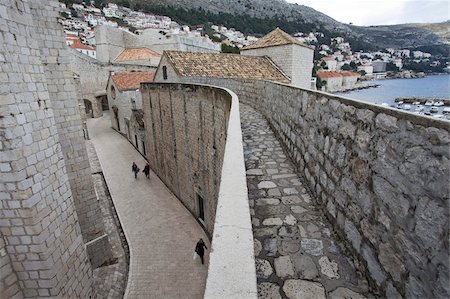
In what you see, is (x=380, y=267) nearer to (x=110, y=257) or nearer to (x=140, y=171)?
(x=110, y=257)

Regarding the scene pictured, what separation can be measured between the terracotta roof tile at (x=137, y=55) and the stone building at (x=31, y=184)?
2945 centimetres

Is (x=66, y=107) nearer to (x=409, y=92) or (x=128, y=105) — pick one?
(x=128, y=105)

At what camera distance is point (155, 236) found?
9.95m

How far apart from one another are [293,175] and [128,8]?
384 ft

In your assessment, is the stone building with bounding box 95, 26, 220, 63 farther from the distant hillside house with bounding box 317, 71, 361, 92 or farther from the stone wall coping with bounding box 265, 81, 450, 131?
the distant hillside house with bounding box 317, 71, 361, 92

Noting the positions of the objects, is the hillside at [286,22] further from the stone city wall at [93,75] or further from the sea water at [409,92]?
the sea water at [409,92]

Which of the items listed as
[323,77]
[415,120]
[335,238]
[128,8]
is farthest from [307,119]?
[128,8]

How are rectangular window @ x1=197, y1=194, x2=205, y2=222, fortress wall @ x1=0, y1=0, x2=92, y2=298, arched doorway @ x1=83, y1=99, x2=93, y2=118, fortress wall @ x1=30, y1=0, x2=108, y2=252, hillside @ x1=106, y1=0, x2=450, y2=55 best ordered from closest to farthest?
fortress wall @ x1=0, y1=0, x2=92, y2=298
fortress wall @ x1=30, y1=0, x2=108, y2=252
rectangular window @ x1=197, y1=194, x2=205, y2=222
arched doorway @ x1=83, y1=99, x2=93, y2=118
hillside @ x1=106, y1=0, x2=450, y2=55

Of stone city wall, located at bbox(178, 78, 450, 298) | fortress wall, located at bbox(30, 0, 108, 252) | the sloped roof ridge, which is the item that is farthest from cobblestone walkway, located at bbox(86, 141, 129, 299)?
the sloped roof ridge

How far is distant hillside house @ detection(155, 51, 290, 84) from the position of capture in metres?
16.5

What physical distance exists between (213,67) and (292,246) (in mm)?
16237

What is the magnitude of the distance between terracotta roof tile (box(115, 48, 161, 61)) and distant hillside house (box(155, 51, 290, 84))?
1698 cm

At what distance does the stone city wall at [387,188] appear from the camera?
1413 millimetres

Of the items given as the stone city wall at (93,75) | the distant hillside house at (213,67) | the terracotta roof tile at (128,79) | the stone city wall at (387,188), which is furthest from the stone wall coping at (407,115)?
the stone city wall at (93,75)
